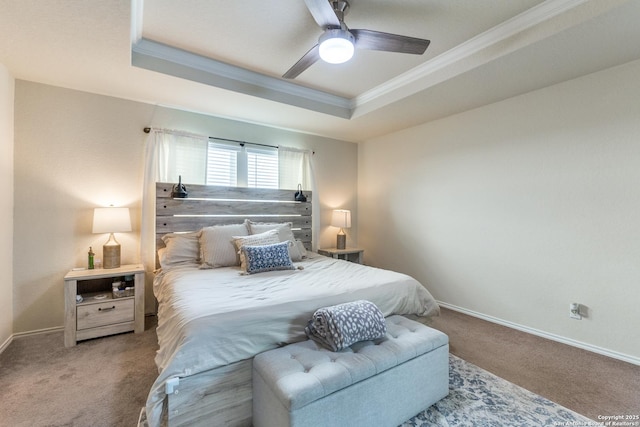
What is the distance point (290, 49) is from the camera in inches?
98.8

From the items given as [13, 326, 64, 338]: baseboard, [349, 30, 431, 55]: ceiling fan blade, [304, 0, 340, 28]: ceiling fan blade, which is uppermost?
[304, 0, 340, 28]: ceiling fan blade

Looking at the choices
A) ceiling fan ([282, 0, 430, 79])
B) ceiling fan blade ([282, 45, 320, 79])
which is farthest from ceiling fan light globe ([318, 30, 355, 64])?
ceiling fan blade ([282, 45, 320, 79])

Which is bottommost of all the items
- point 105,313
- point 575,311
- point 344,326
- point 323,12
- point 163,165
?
point 105,313

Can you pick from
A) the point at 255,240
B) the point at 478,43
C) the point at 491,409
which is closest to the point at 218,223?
the point at 255,240

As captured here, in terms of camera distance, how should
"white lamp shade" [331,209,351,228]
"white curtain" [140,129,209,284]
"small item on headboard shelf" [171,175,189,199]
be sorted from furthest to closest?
1. "white lamp shade" [331,209,351,228]
2. "small item on headboard shelf" [171,175,189,199]
3. "white curtain" [140,129,209,284]

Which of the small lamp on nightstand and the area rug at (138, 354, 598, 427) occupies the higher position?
the small lamp on nightstand

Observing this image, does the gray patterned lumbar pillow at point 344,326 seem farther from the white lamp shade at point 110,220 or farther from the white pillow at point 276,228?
the white lamp shade at point 110,220

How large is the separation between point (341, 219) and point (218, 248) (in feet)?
6.67

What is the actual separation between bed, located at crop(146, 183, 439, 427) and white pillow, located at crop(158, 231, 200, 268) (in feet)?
0.04

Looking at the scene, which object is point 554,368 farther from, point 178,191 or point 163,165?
point 163,165

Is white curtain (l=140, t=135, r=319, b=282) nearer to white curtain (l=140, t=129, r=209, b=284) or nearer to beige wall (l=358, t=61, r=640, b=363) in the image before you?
white curtain (l=140, t=129, r=209, b=284)

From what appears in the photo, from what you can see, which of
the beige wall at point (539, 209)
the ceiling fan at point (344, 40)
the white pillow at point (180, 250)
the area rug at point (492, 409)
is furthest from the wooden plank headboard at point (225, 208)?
the area rug at point (492, 409)

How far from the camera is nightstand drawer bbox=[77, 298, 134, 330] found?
250cm

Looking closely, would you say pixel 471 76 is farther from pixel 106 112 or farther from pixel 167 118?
pixel 106 112
